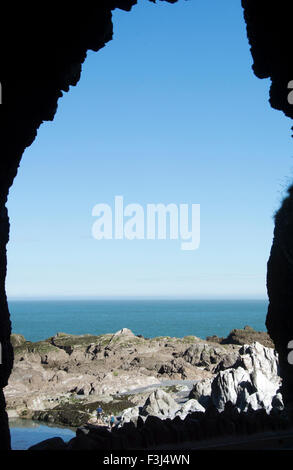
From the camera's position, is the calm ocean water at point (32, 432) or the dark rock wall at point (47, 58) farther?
the calm ocean water at point (32, 432)

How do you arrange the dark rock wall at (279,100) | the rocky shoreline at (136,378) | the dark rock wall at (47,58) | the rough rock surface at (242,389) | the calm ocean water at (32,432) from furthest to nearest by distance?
the rocky shoreline at (136,378)
the calm ocean water at (32,432)
the rough rock surface at (242,389)
the dark rock wall at (279,100)
the dark rock wall at (47,58)

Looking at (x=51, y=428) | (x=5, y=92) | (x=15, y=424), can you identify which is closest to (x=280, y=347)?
(x=5, y=92)

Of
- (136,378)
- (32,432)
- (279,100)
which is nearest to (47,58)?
(279,100)

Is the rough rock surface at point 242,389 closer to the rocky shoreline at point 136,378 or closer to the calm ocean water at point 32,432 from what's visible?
the rocky shoreline at point 136,378

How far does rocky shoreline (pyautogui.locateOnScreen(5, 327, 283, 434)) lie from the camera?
1030 inches

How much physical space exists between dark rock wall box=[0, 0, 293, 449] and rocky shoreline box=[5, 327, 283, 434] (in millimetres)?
15294

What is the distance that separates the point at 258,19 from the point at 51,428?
1066 inches

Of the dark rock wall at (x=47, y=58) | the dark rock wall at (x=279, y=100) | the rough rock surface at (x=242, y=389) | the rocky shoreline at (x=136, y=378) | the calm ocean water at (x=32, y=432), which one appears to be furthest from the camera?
the rocky shoreline at (x=136, y=378)

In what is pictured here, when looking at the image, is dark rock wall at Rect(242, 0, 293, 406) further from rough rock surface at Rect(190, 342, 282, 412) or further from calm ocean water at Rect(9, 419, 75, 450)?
calm ocean water at Rect(9, 419, 75, 450)

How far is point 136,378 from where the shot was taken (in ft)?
121

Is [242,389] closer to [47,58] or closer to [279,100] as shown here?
[279,100]

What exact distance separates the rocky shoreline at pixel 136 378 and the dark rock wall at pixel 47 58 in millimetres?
15294

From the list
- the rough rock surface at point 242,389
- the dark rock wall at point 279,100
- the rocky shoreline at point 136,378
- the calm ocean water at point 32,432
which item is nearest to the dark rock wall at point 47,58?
the dark rock wall at point 279,100

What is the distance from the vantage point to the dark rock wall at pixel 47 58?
1124 cm
